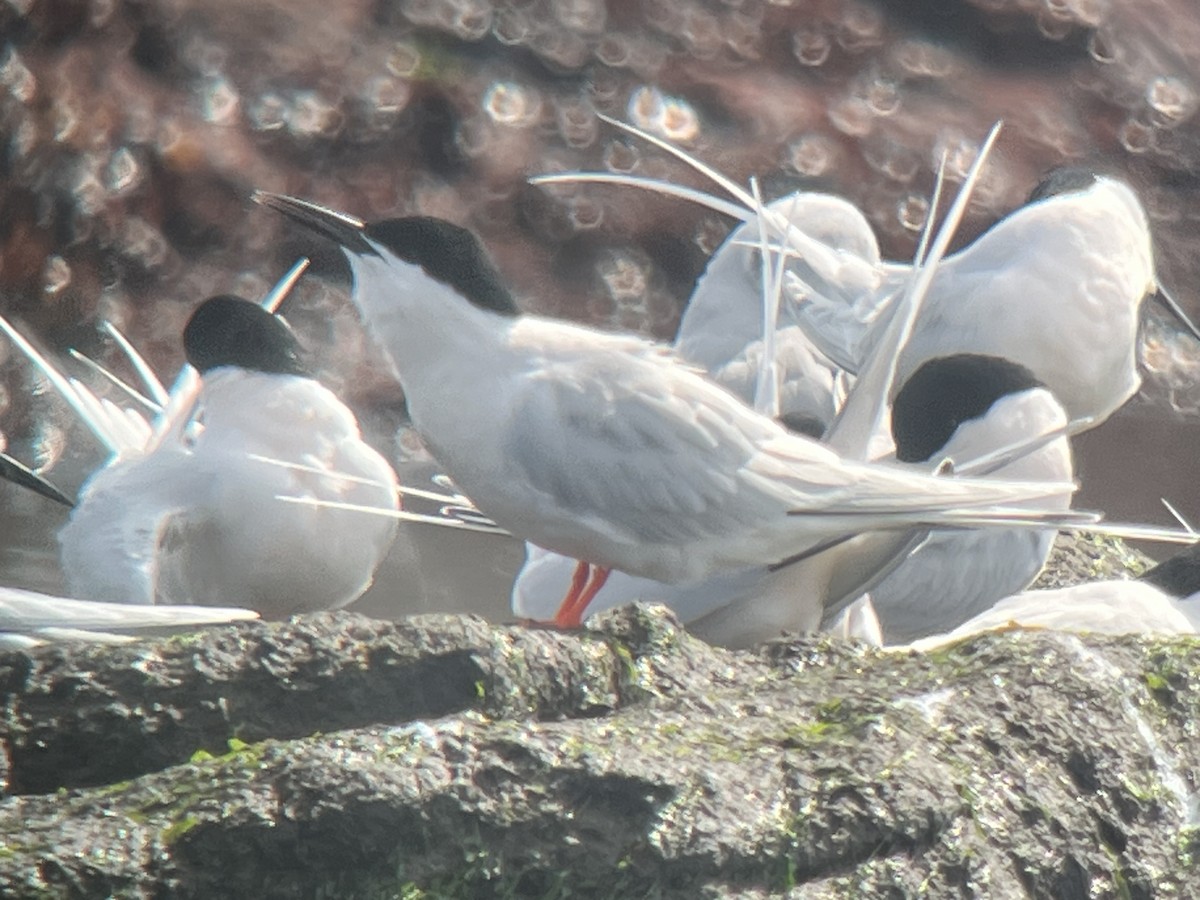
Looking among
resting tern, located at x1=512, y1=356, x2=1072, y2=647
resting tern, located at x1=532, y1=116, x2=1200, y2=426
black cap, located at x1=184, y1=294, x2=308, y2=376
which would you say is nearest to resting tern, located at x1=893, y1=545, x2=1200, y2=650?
resting tern, located at x1=512, y1=356, x2=1072, y2=647

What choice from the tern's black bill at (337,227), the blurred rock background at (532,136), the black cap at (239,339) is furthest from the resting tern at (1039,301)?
the blurred rock background at (532,136)

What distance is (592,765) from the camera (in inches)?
86.7

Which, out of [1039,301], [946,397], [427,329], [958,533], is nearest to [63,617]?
[427,329]

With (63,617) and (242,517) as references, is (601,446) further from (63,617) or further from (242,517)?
(242,517)

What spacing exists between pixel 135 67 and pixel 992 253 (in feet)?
15.9

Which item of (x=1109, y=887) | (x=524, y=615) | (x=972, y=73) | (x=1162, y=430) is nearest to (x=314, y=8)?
(x=972, y=73)

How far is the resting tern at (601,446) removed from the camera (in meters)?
3.25

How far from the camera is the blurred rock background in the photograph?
842cm

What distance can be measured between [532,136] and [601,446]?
21.6 ft

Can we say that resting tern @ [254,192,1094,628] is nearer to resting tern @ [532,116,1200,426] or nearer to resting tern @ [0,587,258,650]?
resting tern @ [0,587,258,650]

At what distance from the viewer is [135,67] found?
892 centimetres

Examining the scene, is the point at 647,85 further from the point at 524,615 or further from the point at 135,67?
the point at 524,615

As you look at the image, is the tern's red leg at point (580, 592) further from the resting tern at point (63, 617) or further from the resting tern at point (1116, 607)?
the resting tern at point (63, 617)

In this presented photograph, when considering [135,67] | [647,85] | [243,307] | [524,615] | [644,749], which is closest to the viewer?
[644,749]
